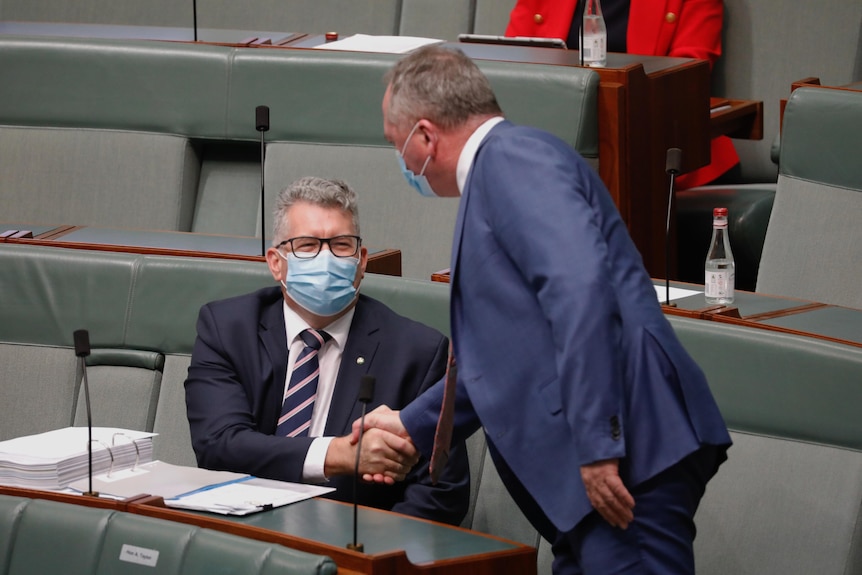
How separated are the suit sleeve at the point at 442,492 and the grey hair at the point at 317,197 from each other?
1.27ft

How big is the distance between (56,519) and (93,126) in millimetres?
1854

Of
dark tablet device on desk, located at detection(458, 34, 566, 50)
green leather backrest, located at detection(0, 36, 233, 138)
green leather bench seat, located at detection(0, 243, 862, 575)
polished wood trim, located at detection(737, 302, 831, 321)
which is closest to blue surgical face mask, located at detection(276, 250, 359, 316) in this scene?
green leather bench seat, located at detection(0, 243, 862, 575)

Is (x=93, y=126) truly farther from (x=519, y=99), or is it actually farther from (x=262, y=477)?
(x=262, y=477)

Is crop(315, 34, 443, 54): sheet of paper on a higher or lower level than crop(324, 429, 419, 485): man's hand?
higher

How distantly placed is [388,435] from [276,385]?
358mm

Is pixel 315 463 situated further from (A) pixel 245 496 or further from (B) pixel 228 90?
(B) pixel 228 90

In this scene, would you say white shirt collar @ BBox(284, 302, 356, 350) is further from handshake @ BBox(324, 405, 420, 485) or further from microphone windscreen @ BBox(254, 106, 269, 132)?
microphone windscreen @ BBox(254, 106, 269, 132)

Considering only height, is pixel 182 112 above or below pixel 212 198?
above

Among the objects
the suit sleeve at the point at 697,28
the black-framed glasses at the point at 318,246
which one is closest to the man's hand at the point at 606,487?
the black-framed glasses at the point at 318,246

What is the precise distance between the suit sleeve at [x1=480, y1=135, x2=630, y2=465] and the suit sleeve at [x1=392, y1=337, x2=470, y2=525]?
0.57m

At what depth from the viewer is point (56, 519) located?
171 centimetres

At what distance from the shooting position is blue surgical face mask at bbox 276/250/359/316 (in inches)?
86.5

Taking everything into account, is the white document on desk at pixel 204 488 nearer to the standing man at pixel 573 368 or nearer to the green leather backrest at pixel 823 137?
the standing man at pixel 573 368

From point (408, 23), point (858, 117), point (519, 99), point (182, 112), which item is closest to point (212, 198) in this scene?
point (182, 112)
